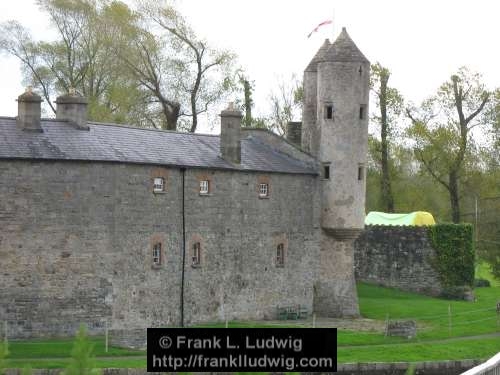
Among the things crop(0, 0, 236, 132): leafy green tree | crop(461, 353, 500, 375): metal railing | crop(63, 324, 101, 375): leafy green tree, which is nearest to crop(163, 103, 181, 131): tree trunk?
crop(0, 0, 236, 132): leafy green tree

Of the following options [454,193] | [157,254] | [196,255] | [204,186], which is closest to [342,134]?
[204,186]

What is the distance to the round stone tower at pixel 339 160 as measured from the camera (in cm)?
4838

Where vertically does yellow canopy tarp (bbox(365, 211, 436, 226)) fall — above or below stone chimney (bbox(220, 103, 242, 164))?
below

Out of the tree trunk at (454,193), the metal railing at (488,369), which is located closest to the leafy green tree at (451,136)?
the tree trunk at (454,193)

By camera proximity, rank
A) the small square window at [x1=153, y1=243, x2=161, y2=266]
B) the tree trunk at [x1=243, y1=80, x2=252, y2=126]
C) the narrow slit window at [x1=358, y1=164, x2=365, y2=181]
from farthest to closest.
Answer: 1. the tree trunk at [x1=243, y1=80, x2=252, y2=126]
2. the narrow slit window at [x1=358, y1=164, x2=365, y2=181]
3. the small square window at [x1=153, y1=243, x2=161, y2=266]

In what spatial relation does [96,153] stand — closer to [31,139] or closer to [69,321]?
[31,139]

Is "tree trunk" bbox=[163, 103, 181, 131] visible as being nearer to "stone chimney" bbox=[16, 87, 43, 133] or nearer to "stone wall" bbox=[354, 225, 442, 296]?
"stone wall" bbox=[354, 225, 442, 296]

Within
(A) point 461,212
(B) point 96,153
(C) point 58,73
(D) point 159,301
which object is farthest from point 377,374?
(A) point 461,212

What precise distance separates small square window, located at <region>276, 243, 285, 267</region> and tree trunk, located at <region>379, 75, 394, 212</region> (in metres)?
24.1

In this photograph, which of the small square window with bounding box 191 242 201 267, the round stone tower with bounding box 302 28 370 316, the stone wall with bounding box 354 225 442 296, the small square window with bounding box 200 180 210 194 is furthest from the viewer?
the stone wall with bounding box 354 225 442 296

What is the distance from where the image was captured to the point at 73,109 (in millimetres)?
41562

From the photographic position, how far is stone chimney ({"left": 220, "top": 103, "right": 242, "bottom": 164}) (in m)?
45.0

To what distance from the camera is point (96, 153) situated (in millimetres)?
40031

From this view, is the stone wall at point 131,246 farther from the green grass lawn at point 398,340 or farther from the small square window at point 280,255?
the green grass lawn at point 398,340
